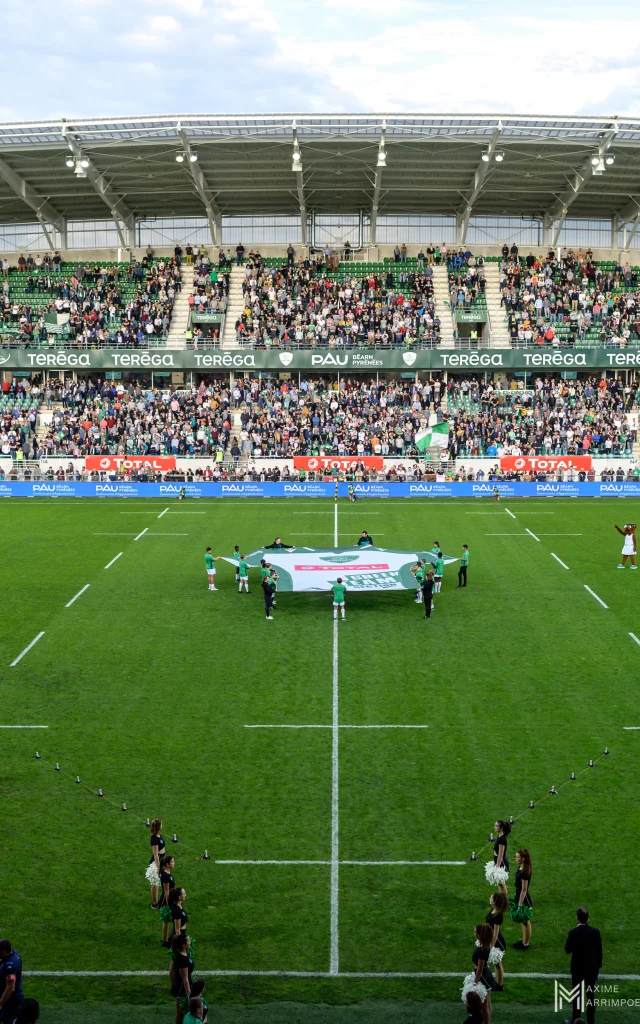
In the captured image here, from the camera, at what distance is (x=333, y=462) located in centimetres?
5241

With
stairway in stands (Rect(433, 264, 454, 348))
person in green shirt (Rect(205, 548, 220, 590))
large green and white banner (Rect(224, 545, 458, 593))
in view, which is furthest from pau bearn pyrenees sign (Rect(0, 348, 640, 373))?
large green and white banner (Rect(224, 545, 458, 593))

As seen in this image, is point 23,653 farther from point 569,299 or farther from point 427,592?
point 569,299

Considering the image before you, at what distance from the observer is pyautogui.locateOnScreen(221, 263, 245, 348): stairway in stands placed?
198 feet

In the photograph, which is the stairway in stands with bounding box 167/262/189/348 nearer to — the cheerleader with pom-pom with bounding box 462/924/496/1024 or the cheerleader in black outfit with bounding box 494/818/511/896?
the cheerleader in black outfit with bounding box 494/818/511/896

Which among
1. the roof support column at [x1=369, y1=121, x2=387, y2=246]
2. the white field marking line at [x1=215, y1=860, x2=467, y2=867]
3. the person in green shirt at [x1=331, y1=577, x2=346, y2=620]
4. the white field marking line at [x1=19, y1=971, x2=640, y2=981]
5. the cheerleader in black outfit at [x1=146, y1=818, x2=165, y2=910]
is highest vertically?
the roof support column at [x1=369, y1=121, x2=387, y2=246]

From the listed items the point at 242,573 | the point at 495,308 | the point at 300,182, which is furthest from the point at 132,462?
the point at 495,308

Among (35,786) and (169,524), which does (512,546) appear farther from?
(35,786)

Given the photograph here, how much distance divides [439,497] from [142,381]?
21142mm

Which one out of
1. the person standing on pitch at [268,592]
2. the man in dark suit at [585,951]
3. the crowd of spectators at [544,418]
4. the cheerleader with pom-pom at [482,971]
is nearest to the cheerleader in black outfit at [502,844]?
the man in dark suit at [585,951]

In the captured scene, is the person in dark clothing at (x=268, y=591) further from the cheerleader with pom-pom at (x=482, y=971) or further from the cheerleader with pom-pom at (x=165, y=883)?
the cheerleader with pom-pom at (x=482, y=971)

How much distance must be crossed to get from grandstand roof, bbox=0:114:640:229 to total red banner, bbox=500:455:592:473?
54.1 ft

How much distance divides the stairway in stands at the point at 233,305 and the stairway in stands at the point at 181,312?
2.46 m

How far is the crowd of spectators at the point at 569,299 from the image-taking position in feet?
194

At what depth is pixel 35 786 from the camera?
1702 centimetres
